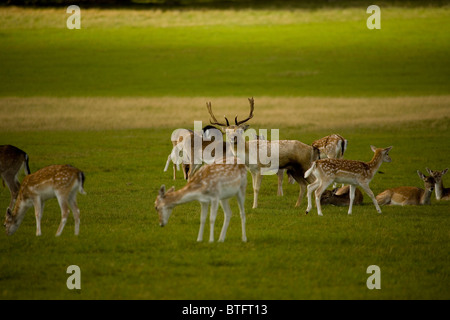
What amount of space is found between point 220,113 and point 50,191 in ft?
78.1

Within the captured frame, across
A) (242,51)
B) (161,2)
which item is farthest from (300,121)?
(161,2)

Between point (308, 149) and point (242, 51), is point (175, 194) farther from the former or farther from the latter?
point (242, 51)

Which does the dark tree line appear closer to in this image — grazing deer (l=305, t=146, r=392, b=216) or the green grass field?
the green grass field

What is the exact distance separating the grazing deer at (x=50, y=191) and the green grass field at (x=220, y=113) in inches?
11.8

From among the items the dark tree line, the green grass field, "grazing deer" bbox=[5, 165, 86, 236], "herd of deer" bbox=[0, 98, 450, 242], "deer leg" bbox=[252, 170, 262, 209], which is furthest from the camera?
Result: the dark tree line

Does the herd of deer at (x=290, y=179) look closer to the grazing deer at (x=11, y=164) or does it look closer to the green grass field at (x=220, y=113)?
the green grass field at (x=220, y=113)

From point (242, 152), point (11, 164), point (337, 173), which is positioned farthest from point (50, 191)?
point (337, 173)

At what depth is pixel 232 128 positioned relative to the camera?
47.4 feet

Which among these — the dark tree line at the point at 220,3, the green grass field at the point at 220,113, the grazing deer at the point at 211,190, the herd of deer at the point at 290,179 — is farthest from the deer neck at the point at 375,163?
the dark tree line at the point at 220,3

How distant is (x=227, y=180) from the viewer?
1009 centimetres

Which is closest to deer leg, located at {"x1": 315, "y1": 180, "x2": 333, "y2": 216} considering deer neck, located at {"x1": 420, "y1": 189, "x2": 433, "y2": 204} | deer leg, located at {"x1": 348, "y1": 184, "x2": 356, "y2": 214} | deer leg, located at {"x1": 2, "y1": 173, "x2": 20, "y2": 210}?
deer leg, located at {"x1": 348, "y1": 184, "x2": 356, "y2": 214}

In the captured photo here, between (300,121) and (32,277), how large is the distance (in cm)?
2195

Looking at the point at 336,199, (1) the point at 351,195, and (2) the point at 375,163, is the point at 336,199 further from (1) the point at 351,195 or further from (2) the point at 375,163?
(2) the point at 375,163

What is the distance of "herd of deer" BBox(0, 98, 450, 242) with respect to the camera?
10.2 m
